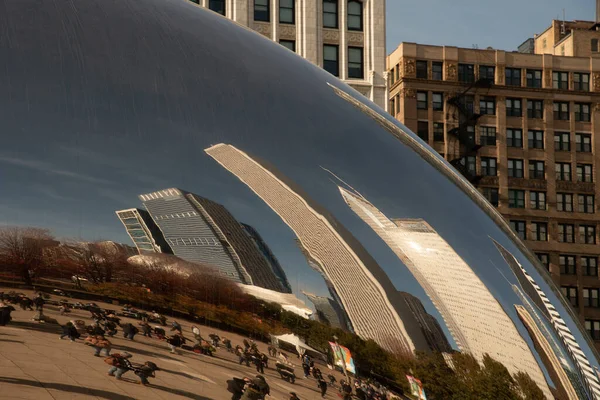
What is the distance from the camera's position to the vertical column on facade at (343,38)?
180 ft

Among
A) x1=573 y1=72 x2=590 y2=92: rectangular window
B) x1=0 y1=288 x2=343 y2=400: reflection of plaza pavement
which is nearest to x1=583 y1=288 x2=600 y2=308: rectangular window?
x1=573 y1=72 x2=590 y2=92: rectangular window

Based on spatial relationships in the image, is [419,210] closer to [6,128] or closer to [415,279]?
[415,279]

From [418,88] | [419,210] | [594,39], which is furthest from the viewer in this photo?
[594,39]

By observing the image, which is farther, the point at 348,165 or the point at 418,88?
the point at 418,88

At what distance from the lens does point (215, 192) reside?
2.88 m

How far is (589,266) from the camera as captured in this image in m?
76.7

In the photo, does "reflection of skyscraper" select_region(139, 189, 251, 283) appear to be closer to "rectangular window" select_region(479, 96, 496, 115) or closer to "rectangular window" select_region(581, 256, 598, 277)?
"rectangular window" select_region(479, 96, 496, 115)

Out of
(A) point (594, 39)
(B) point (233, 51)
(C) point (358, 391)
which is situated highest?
(A) point (594, 39)

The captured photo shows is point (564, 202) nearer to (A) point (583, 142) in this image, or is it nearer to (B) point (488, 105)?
(A) point (583, 142)

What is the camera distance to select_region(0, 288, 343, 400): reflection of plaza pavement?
2541 millimetres

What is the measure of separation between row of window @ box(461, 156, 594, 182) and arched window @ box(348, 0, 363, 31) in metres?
23.2

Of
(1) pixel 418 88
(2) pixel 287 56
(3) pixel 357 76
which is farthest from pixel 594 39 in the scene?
(2) pixel 287 56

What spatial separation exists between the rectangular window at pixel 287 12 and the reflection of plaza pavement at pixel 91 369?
53.6 metres

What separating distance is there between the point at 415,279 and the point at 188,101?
0.98 metres
